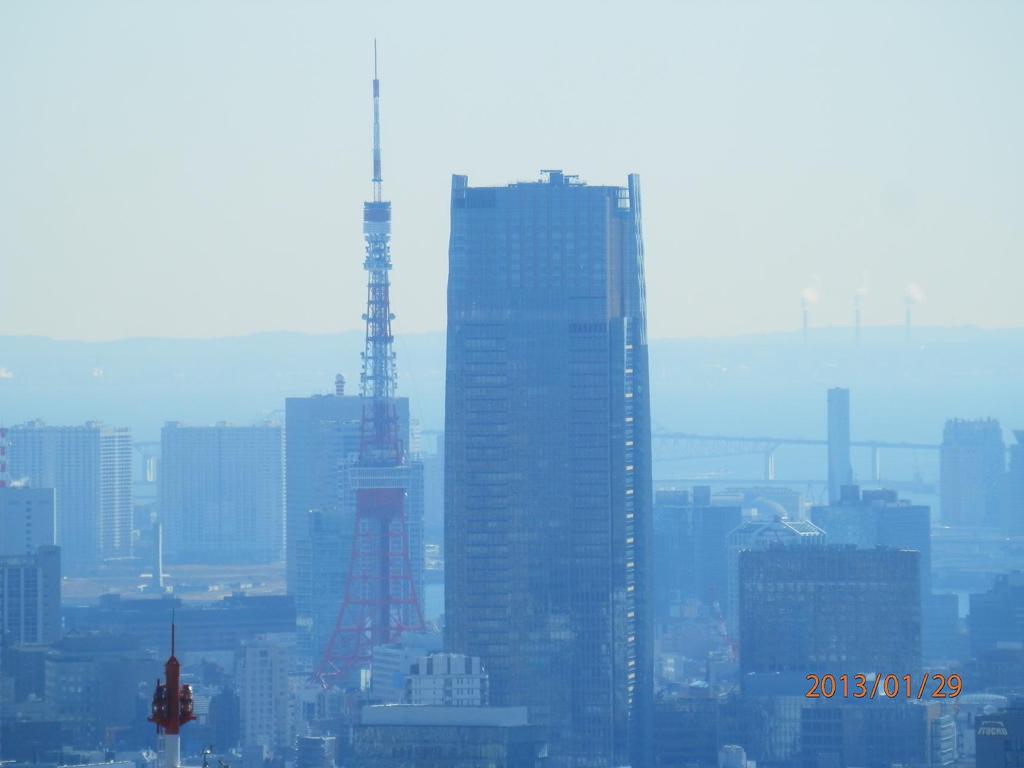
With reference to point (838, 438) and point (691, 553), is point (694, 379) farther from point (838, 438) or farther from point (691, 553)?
point (691, 553)

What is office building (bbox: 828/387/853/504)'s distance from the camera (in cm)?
11075

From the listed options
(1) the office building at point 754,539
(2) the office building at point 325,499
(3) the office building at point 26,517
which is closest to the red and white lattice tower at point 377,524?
(2) the office building at point 325,499

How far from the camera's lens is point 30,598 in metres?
58.9

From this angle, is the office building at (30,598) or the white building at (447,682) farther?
the office building at (30,598)

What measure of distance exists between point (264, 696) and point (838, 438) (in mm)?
69260

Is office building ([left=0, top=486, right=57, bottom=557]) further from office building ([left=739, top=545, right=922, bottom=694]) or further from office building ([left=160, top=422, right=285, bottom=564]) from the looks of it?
office building ([left=739, top=545, right=922, bottom=694])

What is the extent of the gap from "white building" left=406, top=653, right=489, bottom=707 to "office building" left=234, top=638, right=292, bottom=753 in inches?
178

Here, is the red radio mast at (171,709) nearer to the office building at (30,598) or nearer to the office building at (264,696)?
the office building at (264,696)

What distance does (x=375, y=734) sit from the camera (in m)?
37.2

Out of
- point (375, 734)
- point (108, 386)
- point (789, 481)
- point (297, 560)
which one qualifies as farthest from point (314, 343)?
point (375, 734)

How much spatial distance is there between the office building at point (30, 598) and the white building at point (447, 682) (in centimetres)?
1626

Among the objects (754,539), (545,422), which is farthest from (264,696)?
(754,539)
